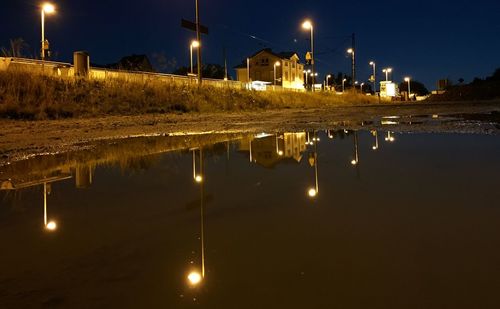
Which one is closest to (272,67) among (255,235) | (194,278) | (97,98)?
(97,98)

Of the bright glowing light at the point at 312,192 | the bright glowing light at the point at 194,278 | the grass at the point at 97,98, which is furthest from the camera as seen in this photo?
the grass at the point at 97,98

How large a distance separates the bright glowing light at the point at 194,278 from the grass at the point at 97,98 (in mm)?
12472

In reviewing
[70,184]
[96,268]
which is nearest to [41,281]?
[96,268]

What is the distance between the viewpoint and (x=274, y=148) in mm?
6535

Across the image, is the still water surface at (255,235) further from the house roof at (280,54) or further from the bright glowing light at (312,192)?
the house roof at (280,54)

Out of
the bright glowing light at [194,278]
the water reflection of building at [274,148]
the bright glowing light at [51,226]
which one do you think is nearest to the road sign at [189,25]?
the water reflection of building at [274,148]

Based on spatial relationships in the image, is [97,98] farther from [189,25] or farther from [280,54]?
[280,54]

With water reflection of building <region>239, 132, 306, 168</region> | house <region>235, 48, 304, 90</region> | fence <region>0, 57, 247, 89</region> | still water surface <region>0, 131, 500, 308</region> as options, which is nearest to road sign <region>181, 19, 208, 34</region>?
fence <region>0, 57, 247, 89</region>

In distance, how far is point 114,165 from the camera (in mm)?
5215

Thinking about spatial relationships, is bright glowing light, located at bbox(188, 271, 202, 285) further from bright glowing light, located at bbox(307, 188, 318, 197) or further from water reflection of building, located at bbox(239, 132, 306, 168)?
water reflection of building, located at bbox(239, 132, 306, 168)

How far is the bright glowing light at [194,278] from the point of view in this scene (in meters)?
1.86

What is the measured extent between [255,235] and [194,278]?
0.62 metres

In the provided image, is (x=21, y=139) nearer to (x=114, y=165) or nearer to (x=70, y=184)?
(x=114, y=165)

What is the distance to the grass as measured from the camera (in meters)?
13.6
